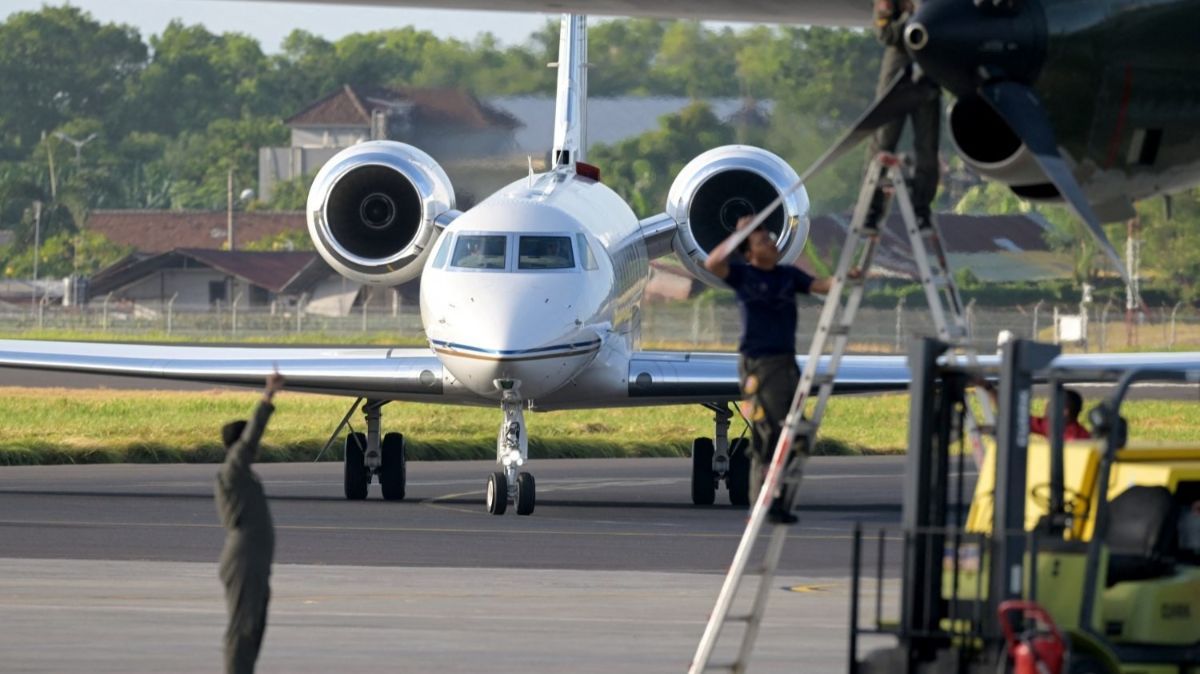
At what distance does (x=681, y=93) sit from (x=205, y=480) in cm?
1897

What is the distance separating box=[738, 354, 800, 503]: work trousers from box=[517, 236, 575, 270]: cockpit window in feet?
30.9

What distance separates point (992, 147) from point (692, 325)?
3646 cm

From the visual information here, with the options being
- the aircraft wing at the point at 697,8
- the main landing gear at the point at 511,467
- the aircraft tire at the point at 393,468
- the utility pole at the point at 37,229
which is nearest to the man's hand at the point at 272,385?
the aircraft wing at the point at 697,8

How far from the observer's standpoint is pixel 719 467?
69.2 ft

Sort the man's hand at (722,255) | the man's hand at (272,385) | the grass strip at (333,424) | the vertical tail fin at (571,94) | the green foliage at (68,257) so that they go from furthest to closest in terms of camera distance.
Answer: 1. the green foliage at (68,257)
2. the grass strip at (333,424)
3. the vertical tail fin at (571,94)
4. the man's hand at (272,385)
5. the man's hand at (722,255)

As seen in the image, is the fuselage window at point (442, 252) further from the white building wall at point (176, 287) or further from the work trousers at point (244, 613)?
the white building wall at point (176, 287)

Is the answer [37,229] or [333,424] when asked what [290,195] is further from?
[333,424]

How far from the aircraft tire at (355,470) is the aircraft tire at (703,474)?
3.33m

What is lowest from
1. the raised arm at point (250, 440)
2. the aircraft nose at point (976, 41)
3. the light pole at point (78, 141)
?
the raised arm at point (250, 440)

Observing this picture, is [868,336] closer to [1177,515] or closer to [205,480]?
[205,480]

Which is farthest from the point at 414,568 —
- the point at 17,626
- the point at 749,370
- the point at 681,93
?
the point at 681,93

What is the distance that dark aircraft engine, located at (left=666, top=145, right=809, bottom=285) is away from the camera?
75.3 feet

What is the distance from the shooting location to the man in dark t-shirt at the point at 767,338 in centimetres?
961

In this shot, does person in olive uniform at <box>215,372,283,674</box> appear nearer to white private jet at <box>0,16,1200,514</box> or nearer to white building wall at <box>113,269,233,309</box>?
white private jet at <box>0,16,1200,514</box>
